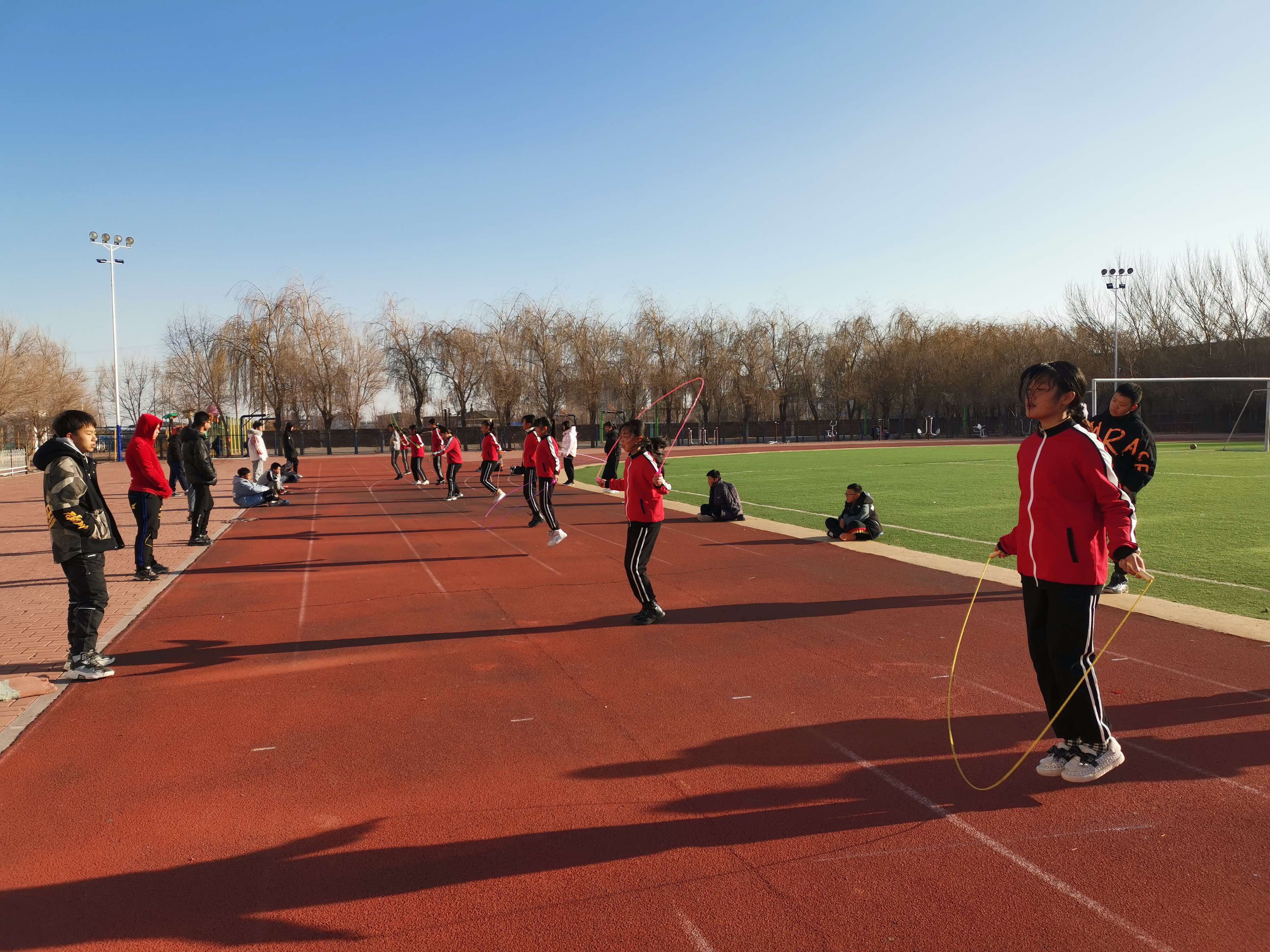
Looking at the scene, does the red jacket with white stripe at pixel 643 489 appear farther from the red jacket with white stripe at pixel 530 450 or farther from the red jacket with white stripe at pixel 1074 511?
the red jacket with white stripe at pixel 530 450

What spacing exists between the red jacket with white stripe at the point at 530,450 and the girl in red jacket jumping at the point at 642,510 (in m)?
7.79

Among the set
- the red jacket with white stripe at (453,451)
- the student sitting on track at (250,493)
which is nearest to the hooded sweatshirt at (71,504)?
the student sitting on track at (250,493)

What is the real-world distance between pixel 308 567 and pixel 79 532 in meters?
5.60

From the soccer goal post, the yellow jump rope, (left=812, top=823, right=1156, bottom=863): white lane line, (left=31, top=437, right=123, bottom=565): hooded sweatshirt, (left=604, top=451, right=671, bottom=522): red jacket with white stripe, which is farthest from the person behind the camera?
the soccer goal post

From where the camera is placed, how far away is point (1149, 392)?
64.9 m

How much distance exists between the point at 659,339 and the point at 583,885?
70.5m

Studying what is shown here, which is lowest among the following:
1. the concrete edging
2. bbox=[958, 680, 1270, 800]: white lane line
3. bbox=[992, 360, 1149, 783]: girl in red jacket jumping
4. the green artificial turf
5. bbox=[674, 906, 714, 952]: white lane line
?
bbox=[674, 906, 714, 952]: white lane line

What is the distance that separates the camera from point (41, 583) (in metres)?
10.4

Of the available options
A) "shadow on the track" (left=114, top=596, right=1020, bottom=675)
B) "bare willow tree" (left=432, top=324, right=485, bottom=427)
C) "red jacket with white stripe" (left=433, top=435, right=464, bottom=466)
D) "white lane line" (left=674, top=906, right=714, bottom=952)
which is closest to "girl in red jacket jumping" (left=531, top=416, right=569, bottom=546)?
"shadow on the track" (left=114, top=596, right=1020, bottom=675)

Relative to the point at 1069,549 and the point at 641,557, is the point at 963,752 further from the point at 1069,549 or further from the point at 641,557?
the point at 641,557

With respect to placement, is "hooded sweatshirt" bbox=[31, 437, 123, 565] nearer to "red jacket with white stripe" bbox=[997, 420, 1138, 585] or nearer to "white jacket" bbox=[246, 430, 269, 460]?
"red jacket with white stripe" bbox=[997, 420, 1138, 585]

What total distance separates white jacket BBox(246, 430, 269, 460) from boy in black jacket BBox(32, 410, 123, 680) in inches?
546

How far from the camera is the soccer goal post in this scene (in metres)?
35.1

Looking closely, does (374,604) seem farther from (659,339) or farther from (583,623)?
(659,339)
